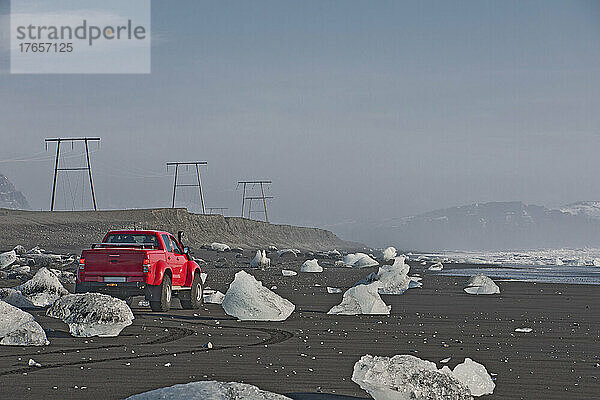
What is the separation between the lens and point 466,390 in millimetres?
7402

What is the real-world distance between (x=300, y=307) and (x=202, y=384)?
12.1 metres

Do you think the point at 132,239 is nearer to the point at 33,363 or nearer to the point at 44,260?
the point at 33,363

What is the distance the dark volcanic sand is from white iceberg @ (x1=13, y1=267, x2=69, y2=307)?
1.43 meters

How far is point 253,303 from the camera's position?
15789mm

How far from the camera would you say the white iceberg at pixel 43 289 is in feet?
59.0

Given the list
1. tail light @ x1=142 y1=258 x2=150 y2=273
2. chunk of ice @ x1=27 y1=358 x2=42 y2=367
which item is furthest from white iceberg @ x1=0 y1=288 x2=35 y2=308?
chunk of ice @ x1=27 y1=358 x2=42 y2=367

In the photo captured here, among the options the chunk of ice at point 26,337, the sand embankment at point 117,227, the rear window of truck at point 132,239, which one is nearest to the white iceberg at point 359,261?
the sand embankment at point 117,227

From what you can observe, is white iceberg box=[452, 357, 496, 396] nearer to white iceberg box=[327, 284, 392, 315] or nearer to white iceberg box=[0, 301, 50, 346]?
white iceberg box=[0, 301, 50, 346]

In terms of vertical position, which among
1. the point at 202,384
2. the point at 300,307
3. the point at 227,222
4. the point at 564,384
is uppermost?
the point at 202,384

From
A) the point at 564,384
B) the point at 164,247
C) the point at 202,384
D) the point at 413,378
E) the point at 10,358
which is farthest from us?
the point at 164,247

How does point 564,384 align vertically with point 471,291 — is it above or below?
above

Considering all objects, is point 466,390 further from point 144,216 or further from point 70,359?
point 144,216

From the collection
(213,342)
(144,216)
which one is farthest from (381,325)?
(144,216)

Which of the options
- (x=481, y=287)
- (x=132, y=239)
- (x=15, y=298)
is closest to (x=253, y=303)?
(x=132, y=239)
